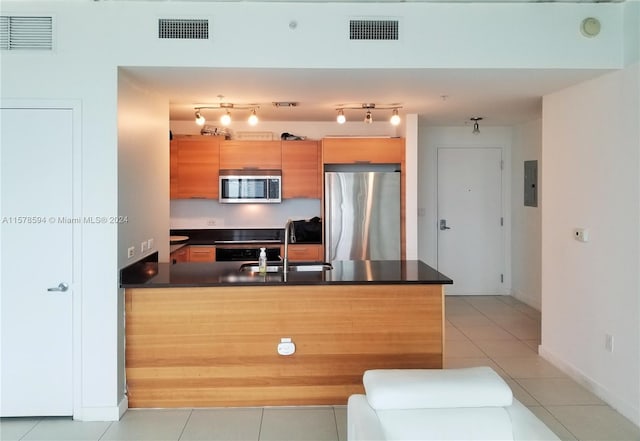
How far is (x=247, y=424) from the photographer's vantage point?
3186 mm

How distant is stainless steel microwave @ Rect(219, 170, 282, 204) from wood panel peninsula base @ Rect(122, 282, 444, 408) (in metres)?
2.77

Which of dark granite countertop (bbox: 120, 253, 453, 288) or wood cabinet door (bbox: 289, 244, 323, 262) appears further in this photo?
wood cabinet door (bbox: 289, 244, 323, 262)

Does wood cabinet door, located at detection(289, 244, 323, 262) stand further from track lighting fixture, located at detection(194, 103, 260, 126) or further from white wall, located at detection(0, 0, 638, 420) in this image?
white wall, located at detection(0, 0, 638, 420)

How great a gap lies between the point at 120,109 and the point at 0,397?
6.58 ft

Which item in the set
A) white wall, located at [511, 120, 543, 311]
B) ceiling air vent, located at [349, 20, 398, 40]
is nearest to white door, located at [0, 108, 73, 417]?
ceiling air vent, located at [349, 20, 398, 40]

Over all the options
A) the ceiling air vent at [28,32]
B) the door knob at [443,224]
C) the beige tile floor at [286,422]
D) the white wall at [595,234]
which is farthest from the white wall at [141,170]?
the door knob at [443,224]

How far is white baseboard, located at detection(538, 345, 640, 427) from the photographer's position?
3242mm

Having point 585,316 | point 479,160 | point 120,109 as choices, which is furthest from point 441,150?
point 120,109

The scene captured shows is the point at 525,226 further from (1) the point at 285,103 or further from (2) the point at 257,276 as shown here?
(2) the point at 257,276

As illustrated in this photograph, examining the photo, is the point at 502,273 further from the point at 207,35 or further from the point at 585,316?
the point at 207,35

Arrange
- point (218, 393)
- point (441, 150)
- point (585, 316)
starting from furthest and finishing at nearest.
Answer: point (441, 150)
point (585, 316)
point (218, 393)

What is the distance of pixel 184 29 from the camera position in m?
3.27

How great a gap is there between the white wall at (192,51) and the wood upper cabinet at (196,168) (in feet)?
9.09

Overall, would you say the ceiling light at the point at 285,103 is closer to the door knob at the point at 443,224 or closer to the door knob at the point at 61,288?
the door knob at the point at 61,288
